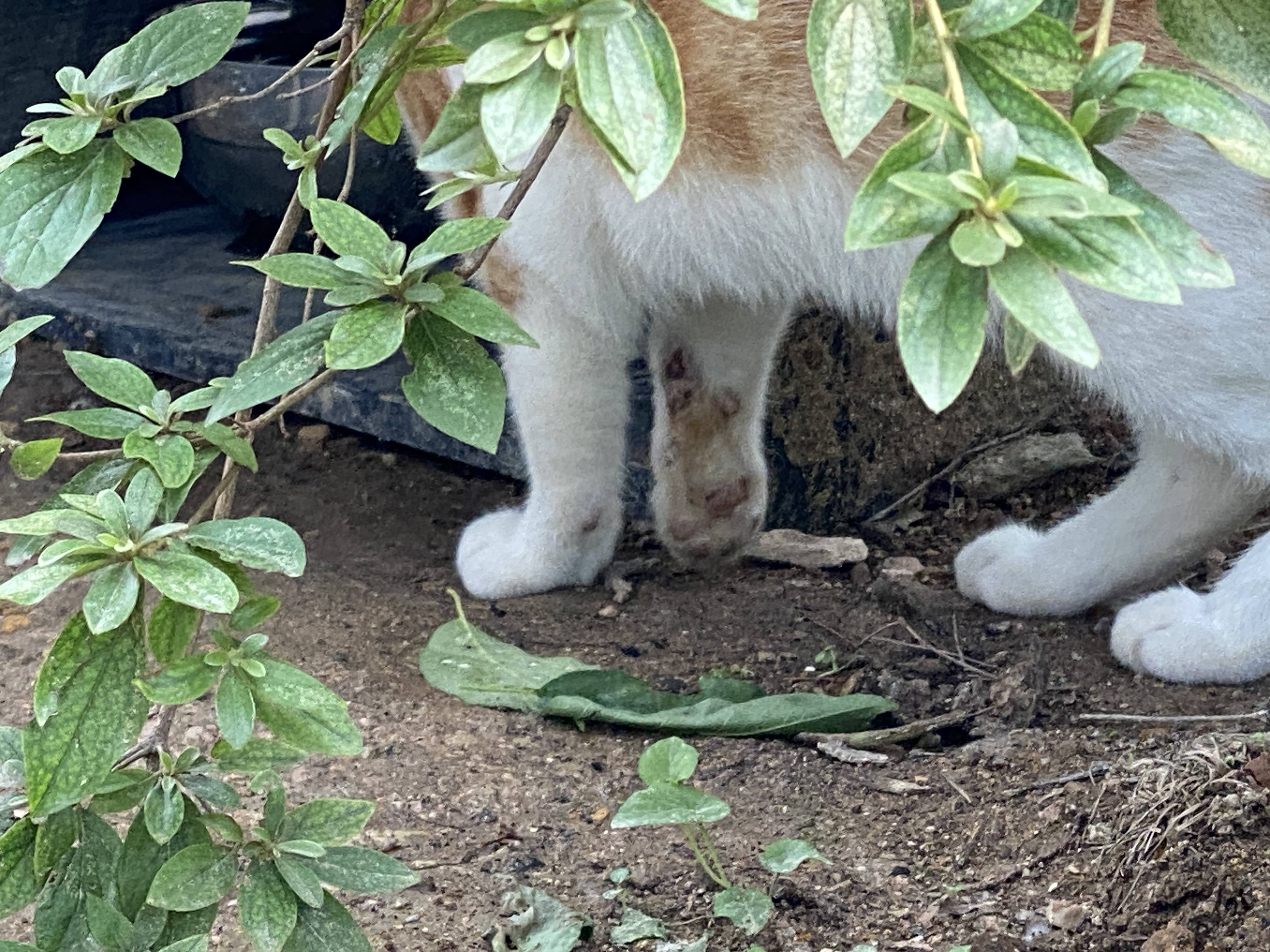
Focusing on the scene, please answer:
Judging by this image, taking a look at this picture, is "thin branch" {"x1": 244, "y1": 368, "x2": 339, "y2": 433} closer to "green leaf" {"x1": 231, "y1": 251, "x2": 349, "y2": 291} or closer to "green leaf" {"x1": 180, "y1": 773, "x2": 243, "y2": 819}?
"green leaf" {"x1": 231, "y1": 251, "x2": 349, "y2": 291}

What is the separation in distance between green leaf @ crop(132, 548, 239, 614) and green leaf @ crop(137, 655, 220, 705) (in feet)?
0.25

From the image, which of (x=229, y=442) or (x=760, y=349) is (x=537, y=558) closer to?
(x=760, y=349)

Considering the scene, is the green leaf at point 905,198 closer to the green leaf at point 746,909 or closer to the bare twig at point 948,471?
the green leaf at point 746,909

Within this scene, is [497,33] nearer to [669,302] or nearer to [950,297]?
[950,297]

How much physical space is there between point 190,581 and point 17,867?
0.31m

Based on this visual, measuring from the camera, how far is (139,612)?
2.98 ft

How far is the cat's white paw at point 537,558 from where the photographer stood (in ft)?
7.29

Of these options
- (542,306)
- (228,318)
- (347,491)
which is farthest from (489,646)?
(228,318)

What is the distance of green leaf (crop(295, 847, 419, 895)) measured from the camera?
1012 mm

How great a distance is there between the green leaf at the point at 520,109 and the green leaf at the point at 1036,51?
0.69ft

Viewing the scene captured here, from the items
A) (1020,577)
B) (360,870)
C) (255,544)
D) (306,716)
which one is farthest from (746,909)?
(1020,577)

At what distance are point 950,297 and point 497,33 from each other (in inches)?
10.9

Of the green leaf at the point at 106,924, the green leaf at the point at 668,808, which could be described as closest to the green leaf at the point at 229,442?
the green leaf at the point at 106,924

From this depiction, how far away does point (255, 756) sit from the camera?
1.02 m
